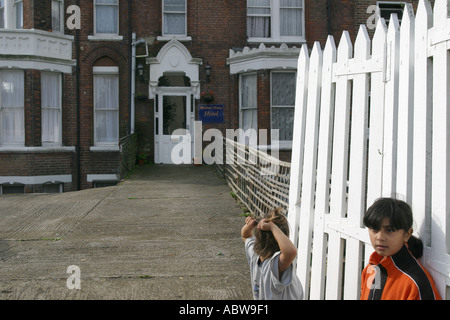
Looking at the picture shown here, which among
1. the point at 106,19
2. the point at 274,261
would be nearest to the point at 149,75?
the point at 106,19

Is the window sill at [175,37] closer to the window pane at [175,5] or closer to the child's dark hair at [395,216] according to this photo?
the window pane at [175,5]

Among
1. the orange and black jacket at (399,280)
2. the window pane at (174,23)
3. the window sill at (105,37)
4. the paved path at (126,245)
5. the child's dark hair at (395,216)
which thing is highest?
the window pane at (174,23)

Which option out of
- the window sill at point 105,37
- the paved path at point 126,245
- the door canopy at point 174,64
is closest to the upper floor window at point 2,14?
the window sill at point 105,37

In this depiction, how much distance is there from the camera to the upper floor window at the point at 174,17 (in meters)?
16.5

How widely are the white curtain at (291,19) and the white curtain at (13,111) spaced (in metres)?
8.08

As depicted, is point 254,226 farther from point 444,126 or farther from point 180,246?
point 180,246

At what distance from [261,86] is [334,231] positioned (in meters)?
12.7

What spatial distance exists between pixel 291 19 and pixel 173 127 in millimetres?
5068

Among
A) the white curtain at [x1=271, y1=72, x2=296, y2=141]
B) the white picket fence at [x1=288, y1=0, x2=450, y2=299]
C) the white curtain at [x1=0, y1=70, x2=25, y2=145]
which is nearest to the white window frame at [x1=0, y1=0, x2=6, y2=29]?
the white curtain at [x1=0, y1=70, x2=25, y2=145]

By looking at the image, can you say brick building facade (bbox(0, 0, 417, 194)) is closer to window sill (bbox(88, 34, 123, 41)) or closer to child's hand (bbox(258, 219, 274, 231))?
window sill (bbox(88, 34, 123, 41))

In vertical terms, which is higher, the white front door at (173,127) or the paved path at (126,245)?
the white front door at (173,127)

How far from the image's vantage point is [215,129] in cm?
1642

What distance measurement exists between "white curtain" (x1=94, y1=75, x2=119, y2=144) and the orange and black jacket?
1453 centimetres
